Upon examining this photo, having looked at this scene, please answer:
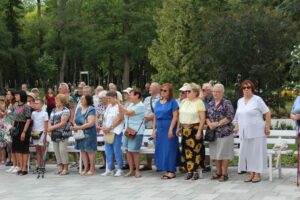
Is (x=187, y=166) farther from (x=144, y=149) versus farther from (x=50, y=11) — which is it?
(x=50, y=11)

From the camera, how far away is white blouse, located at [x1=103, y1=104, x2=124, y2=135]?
36.2 ft

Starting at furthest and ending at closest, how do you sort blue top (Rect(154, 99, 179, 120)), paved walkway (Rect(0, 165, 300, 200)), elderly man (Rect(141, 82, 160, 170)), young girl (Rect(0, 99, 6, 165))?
1. young girl (Rect(0, 99, 6, 165))
2. elderly man (Rect(141, 82, 160, 170))
3. blue top (Rect(154, 99, 179, 120))
4. paved walkway (Rect(0, 165, 300, 200))

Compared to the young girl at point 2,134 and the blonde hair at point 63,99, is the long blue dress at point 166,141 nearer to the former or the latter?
the blonde hair at point 63,99

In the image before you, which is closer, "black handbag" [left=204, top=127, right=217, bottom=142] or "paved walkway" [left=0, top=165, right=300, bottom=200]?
"paved walkway" [left=0, top=165, right=300, bottom=200]

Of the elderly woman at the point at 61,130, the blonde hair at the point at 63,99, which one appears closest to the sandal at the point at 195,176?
the elderly woman at the point at 61,130

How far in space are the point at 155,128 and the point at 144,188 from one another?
5.24 feet

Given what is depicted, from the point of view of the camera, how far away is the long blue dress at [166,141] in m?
10.5

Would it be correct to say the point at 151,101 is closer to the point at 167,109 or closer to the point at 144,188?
the point at 167,109

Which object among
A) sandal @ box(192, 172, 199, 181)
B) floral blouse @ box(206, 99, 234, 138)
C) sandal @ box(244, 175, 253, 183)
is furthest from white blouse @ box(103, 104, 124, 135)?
sandal @ box(244, 175, 253, 183)

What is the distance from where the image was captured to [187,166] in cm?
1034

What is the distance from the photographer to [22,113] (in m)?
11.6

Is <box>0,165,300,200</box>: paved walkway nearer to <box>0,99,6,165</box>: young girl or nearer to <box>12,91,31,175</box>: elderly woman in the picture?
<box>12,91,31,175</box>: elderly woman

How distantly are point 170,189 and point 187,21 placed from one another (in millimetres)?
28888

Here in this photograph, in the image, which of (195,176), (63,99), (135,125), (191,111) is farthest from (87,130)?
(195,176)
